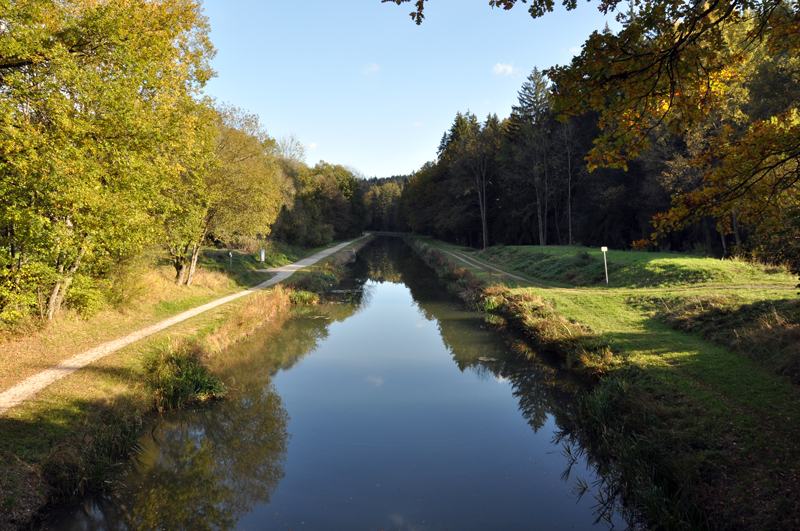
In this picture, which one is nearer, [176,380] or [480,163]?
[176,380]

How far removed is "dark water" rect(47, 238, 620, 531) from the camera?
5773 millimetres

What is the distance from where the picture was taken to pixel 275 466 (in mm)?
7109

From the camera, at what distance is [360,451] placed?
7539 millimetres

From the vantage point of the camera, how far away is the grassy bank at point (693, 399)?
5.23m

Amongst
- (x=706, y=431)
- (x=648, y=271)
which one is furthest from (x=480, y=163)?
(x=706, y=431)

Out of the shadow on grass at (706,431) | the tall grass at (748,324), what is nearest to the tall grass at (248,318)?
the shadow on grass at (706,431)

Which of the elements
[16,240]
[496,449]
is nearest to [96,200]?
[16,240]

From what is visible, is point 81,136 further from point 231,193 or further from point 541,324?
point 541,324

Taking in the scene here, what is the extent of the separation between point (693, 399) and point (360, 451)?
5793 millimetres

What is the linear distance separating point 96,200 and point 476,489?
8771 mm

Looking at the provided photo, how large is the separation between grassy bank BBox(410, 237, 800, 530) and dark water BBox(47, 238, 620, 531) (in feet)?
2.71

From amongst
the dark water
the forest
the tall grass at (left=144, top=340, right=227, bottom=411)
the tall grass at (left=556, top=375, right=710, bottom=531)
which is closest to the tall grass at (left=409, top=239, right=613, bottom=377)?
the dark water

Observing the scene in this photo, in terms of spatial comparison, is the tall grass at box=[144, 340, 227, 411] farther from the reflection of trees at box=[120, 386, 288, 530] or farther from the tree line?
the tree line

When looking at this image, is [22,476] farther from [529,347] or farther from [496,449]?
[529,347]
